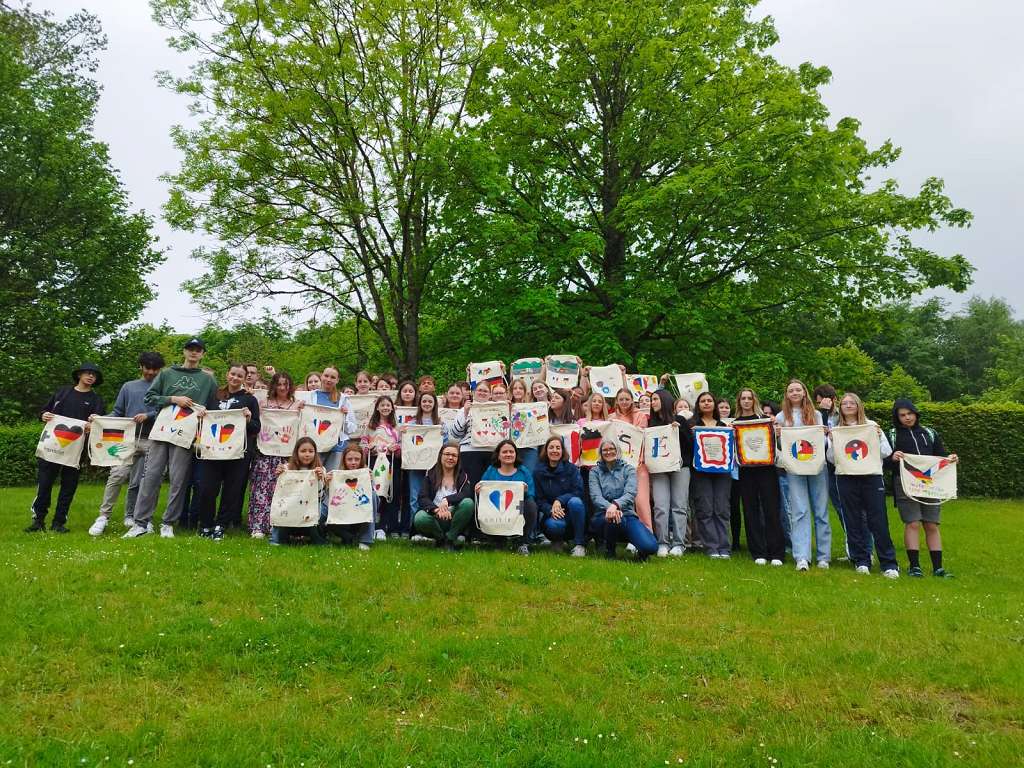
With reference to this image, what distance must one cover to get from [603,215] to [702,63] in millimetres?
3969

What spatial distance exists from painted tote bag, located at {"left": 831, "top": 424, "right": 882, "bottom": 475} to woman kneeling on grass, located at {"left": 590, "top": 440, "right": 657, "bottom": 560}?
2634 millimetres

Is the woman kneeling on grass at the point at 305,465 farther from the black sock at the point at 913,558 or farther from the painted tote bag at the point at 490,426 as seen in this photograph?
the black sock at the point at 913,558

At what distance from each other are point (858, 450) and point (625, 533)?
319 cm

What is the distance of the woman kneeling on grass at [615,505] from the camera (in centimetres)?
822

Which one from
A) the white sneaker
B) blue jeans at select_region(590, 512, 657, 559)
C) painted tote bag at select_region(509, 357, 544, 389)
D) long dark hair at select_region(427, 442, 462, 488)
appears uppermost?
painted tote bag at select_region(509, 357, 544, 389)

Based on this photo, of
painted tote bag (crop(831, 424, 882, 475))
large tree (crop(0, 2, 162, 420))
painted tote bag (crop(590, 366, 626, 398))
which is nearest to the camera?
painted tote bag (crop(831, 424, 882, 475))

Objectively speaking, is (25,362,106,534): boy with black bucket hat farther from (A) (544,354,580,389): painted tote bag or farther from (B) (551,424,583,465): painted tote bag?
(A) (544,354,580,389): painted tote bag

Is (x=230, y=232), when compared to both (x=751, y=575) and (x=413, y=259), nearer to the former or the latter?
(x=413, y=259)

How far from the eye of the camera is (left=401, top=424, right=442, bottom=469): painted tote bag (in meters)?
9.30

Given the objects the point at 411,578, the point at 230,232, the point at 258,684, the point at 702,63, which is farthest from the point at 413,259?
the point at 258,684

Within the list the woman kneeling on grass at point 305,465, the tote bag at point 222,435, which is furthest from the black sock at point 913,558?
the tote bag at point 222,435

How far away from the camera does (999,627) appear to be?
5648 millimetres

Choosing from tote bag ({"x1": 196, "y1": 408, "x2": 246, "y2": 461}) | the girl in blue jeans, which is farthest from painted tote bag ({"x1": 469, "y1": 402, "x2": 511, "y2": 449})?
the girl in blue jeans

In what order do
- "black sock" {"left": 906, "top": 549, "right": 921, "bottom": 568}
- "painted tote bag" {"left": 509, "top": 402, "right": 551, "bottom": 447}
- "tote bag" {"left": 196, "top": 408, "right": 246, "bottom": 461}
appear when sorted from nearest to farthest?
"black sock" {"left": 906, "top": 549, "right": 921, "bottom": 568} < "tote bag" {"left": 196, "top": 408, "right": 246, "bottom": 461} < "painted tote bag" {"left": 509, "top": 402, "right": 551, "bottom": 447}
